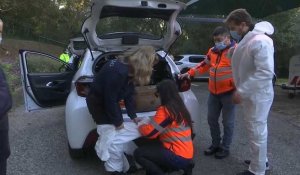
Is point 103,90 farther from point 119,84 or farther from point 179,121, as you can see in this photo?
point 179,121

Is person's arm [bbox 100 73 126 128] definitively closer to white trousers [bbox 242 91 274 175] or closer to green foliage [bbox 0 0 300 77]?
white trousers [bbox 242 91 274 175]

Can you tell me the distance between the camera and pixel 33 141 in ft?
22.9

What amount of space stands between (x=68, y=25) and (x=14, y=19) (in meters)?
5.85

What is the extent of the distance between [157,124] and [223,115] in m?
1.50

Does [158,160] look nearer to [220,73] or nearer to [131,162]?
[131,162]

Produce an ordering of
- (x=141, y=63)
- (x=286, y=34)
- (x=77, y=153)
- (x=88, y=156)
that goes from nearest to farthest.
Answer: (x=141, y=63) < (x=77, y=153) < (x=88, y=156) < (x=286, y=34)

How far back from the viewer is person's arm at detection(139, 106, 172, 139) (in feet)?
15.1

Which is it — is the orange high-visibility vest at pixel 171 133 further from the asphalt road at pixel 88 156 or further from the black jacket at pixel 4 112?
the black jacket at pixel 4 112

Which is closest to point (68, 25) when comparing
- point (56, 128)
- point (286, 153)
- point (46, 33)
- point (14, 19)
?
point (46, 33)

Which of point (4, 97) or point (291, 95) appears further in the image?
point (291, 95)

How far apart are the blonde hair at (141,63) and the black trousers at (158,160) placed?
769mm

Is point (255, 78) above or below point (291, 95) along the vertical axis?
above

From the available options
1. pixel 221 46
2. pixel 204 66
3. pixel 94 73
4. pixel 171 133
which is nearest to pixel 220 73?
pixel 221 46

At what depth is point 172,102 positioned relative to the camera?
182 inches
